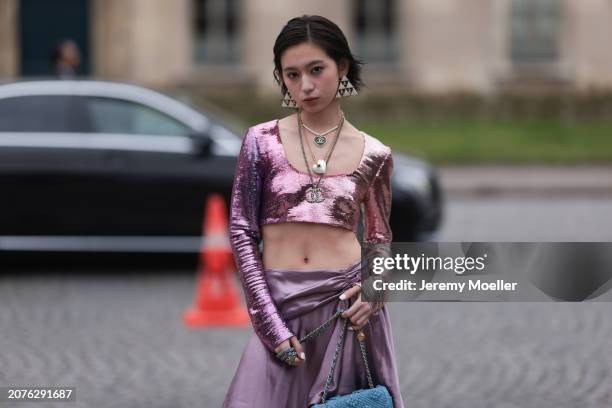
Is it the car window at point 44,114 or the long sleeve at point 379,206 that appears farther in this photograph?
the car window at point 44,114

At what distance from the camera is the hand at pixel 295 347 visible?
298 cm

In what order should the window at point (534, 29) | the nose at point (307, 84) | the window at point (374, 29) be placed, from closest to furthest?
the nose at point (307, 84) → the window at point (374, 29) → the window at point (534, 29)

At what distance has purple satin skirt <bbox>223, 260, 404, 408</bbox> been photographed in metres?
3.03

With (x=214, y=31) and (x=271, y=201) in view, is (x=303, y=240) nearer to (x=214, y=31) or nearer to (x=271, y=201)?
(x=271, y=201)

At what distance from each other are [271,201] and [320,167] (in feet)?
0.54

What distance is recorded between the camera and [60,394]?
595 cm

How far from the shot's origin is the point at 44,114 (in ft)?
32.1

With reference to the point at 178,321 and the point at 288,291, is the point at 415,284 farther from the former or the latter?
the point at 178,321

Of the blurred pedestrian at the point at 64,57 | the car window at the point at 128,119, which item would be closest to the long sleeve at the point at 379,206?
the car window at the point at 128,119

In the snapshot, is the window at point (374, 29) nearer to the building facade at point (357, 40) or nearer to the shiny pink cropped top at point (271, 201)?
the building facade at point (357, 40)

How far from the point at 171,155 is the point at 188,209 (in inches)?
18.8

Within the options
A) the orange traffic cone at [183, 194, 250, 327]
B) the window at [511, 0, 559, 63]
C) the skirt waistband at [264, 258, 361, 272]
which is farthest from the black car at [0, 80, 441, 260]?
the window at [511, 0, 559, 63]

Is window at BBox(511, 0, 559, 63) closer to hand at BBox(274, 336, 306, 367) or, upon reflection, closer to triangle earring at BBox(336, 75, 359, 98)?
triangle earring at BBox(336, 75, 359, 98)

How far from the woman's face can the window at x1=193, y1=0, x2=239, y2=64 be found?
23.2 m
